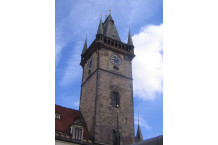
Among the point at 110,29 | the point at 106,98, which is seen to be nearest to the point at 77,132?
the point at 106,98

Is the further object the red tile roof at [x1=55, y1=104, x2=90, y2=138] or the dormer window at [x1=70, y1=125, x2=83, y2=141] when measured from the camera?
the red tile roof at [x1=55, y1=104, x2=90, y2=138]

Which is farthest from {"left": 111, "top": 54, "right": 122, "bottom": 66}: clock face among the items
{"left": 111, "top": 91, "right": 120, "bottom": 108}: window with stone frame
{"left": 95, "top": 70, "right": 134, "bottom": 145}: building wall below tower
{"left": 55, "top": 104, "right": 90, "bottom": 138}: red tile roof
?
{"left": 55, "top": 104, "right": 90, "bottom": 138}: red tile roof

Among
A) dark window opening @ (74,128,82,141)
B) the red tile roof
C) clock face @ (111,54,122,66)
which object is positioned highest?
clock face @ (111,54,122,66)

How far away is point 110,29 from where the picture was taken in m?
34.7

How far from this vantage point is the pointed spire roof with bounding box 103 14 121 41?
33688 mm

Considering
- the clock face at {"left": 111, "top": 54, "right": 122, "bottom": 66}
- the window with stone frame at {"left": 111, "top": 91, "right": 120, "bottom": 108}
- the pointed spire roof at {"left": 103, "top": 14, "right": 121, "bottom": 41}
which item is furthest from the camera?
the pointed spire roof at {"left": 103, "top": 14, "right": 121, "bottom": 41}

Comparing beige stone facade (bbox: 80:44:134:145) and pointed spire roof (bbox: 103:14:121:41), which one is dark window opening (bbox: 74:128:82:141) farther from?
pointed spire roof (bbox: 103:14:121:41)

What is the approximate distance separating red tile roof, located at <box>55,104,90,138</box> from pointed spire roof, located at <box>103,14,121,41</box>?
11631mm

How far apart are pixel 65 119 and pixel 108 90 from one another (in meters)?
5.68

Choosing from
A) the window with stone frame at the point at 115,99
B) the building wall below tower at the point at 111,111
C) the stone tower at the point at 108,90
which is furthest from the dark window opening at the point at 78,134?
the window with stone frame at the point at 115,99

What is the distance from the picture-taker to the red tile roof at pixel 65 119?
23.3m

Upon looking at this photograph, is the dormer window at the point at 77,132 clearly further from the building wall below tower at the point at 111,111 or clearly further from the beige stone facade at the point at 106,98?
the building wall below tower at the point at 111,111

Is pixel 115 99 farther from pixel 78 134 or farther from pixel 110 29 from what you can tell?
pixel 110 29
